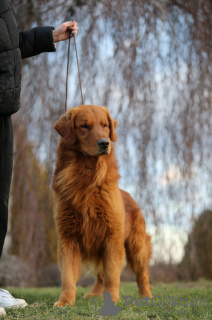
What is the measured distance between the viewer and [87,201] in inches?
111

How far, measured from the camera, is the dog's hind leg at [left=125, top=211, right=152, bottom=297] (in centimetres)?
339

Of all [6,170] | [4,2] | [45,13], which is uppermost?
[45,13]

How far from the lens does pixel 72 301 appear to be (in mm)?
2635

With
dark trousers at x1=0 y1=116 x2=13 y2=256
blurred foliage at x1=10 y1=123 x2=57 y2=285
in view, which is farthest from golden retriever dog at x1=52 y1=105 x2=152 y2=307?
blurred foliage at x1=10 y1=123 x2=57 y2=285

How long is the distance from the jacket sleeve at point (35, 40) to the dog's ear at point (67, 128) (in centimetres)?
56

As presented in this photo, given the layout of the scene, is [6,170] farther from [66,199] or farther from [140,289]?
[140,289]

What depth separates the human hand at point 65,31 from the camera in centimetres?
305

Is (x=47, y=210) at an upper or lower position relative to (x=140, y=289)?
upper

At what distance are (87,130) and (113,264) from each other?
99 cm

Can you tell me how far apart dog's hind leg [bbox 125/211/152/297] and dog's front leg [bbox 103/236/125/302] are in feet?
1.72

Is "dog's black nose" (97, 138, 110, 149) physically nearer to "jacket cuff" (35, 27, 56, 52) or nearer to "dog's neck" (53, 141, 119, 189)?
"dog's neck" (53, 141, 119, 189)

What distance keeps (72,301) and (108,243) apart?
0.47 m

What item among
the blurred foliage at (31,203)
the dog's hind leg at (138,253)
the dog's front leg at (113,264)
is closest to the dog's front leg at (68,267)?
the dog's front leg at (113,264)

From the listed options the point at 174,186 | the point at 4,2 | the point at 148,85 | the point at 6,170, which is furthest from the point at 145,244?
the point at 148,85
